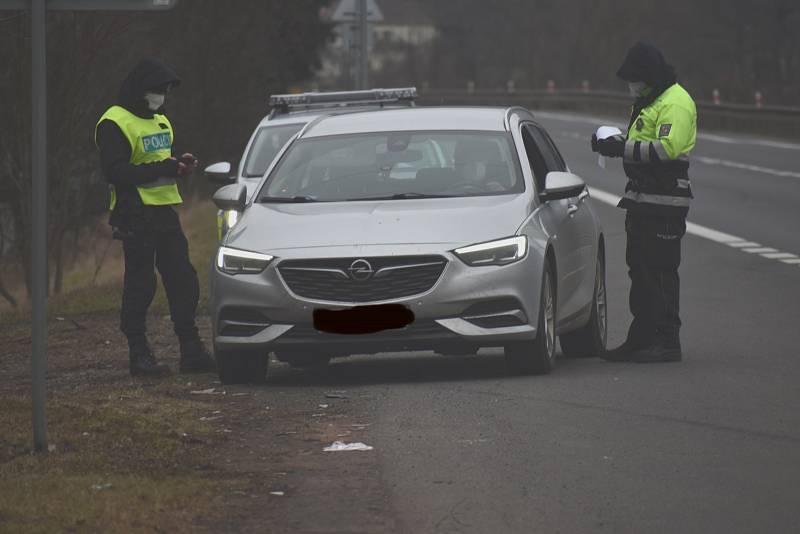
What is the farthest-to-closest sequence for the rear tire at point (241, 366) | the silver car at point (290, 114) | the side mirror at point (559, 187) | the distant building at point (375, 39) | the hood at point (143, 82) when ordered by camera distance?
1. the distant building at point (375, 39)
2. the silver car at point (290, 114)
3. the hood at point (143, 82)
4. the side mirror at point (559, 187)
5. the rear tire at point (241, 366)

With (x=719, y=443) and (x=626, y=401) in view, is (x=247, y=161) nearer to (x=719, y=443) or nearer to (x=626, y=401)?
(x=626, y=401)

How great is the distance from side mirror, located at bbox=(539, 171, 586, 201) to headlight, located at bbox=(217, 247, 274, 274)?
1.67m

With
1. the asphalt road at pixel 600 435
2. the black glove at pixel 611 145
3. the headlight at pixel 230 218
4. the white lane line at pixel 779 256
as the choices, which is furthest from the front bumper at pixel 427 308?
the white lane line at pixel 779 256

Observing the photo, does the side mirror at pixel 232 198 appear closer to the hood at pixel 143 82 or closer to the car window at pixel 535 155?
the hood at pixel 143 82

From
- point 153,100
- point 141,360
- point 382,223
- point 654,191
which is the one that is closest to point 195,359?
point 141,360

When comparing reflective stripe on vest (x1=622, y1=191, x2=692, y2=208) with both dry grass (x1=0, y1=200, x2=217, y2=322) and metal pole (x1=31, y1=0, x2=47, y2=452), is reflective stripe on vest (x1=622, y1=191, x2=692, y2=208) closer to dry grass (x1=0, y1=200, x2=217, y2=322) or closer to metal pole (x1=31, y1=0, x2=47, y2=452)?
metal pole (x1=31, y1=0, x2=47, y2=452)

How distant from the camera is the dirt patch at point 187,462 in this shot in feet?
21.4

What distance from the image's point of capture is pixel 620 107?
62.4m

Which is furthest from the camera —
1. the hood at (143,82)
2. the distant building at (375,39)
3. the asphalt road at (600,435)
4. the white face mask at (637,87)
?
the distant building at (375,39)

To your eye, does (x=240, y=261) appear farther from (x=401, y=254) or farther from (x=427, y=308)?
(x=427, y=308)

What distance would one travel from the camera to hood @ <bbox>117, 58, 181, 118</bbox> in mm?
11055

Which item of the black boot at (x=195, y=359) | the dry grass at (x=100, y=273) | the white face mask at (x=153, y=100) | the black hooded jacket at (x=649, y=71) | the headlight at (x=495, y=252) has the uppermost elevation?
the black hooded jacket at (x=649, y=71)

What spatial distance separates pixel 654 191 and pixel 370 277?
2.23 m

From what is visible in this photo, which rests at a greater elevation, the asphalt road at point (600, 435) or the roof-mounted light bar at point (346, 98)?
the roof-mounted light bar at point (346, 98)
